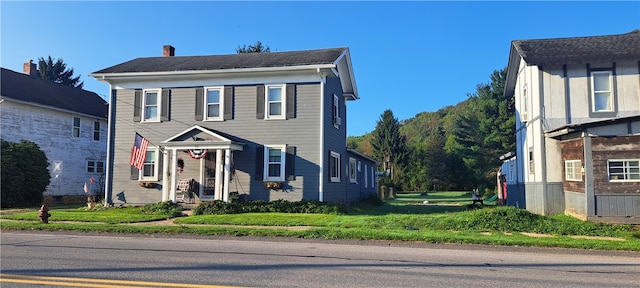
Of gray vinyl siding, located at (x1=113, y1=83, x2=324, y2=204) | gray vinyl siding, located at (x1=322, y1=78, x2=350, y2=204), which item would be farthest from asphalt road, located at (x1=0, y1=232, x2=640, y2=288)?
gray vinyl siding, located at (x1=322, y1=78, x2=350, y2=204)

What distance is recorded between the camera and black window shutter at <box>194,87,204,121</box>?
809 inches

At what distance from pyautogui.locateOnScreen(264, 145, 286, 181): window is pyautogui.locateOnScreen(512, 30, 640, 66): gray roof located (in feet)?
34.0

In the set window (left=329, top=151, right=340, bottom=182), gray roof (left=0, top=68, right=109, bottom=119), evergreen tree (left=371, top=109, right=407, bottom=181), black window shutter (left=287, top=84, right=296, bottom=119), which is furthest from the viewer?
evergreen tree (left=371, top=109, right=407, bottom=181)

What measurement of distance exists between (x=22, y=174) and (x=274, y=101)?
1351 centimetres

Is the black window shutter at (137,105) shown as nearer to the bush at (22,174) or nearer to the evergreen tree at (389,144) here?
the bush at (22,174)

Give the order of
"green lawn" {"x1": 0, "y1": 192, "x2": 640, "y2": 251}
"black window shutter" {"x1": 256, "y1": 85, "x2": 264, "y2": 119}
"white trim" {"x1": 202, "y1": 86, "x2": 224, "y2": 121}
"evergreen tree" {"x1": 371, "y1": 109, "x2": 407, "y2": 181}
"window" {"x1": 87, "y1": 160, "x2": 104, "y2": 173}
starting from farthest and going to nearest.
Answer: "evergreen tree" {"x1": 371, "y1": 109, "x2": 407, "y2": 181} < "window" {"x1": 87, "y1": 160, "x2": 104, "y2": 173} < "white trim" {"x1": 202, "y1": 86, "x2": 224, "y2": 121} < "black window shutter" {"x1": 256, "y1": 85, "x2": 264, "y2": 119} < "green lawn" {"x1": 0, "y1": 192, "x2": 640, "y2": 251}

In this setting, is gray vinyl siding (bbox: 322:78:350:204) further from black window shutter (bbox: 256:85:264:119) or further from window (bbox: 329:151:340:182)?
black window shutter (bbox: 256:85:264:119)

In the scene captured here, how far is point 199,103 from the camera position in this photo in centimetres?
2061

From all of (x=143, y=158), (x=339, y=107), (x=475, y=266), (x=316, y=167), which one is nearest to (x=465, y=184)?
(x=339, y=107)

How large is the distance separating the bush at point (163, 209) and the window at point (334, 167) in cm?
680

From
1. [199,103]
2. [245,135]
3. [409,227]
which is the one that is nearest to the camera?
[409,227]

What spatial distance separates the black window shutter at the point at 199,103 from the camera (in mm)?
20547

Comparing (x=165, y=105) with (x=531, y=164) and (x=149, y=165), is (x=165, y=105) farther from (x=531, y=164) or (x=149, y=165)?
(x=531, y=164)

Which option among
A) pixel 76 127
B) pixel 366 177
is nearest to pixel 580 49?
pixel 366 177
